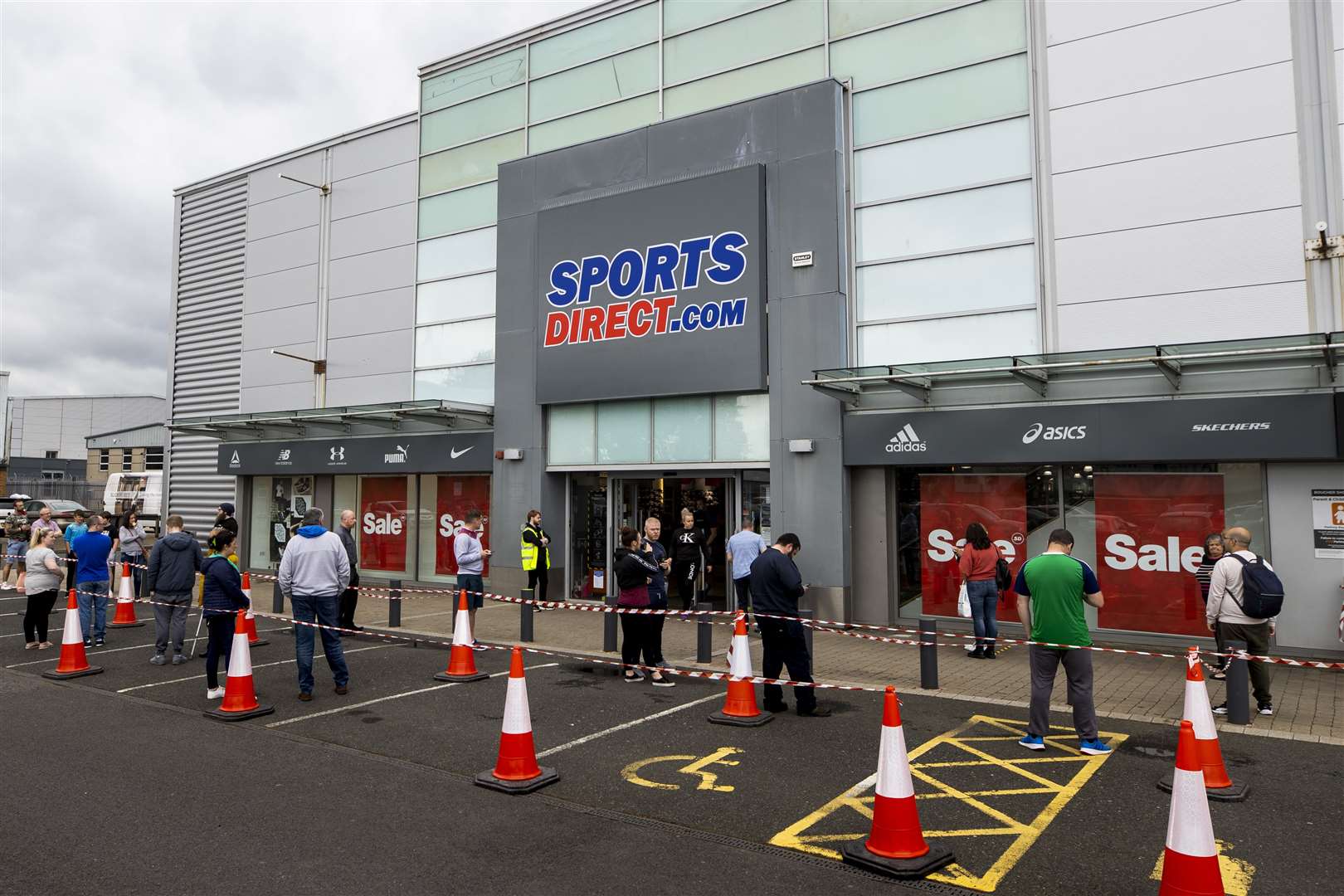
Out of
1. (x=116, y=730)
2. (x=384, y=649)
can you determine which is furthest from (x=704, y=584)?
(x=116, y=730)

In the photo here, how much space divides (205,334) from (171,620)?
48.5ft

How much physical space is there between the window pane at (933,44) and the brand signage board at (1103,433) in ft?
18.4

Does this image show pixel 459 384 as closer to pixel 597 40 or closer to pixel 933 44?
pixel 597 40

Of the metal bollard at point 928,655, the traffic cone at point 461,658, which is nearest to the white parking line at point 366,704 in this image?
the traffic cone at point 461,658

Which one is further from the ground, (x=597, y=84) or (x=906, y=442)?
(x=597, y=84)

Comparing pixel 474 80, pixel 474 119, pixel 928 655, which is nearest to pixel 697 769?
pixel 928 655

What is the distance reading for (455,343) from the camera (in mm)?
18281

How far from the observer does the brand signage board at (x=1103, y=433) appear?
34.0ft

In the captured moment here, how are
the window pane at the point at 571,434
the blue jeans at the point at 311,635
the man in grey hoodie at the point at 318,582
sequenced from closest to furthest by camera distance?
the blue jeans at the point at 311,635 < the man in grey hoodie at the point at 318,582 < the window pane at the point at 571,434

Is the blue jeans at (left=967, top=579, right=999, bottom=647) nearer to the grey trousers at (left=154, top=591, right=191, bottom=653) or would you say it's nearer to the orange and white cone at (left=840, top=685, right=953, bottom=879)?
the orange and white cone at (left=840, top=685, right=953, bottom=879)

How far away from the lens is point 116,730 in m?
7.59

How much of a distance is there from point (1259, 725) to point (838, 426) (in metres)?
6.93

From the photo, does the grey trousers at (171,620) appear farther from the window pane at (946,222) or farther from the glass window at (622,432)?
the window pane at (946,222)

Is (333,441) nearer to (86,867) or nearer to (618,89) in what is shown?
(618,89)
